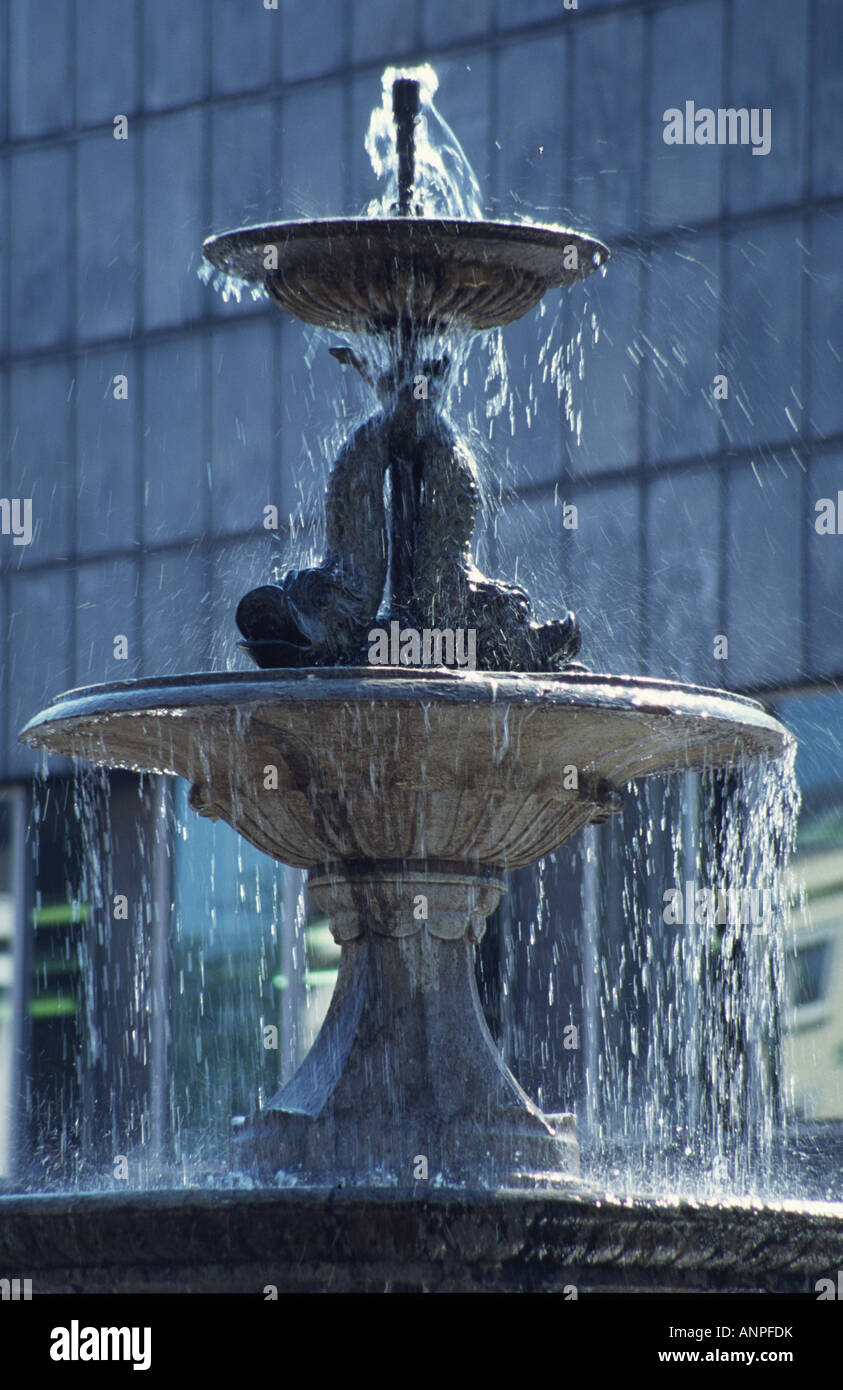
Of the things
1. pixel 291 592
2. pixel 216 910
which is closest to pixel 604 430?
pixel 216 910

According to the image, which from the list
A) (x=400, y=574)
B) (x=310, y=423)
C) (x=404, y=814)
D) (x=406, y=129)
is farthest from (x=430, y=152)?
(x=404, y=814)

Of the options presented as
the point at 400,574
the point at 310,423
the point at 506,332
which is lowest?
the point at 400,574

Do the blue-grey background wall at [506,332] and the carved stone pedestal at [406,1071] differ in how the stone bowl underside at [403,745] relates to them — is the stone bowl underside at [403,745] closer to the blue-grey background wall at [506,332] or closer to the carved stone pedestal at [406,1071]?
the carved stone pedestal at [406,1071]

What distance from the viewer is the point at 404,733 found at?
834cm

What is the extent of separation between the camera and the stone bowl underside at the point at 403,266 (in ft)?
29.9

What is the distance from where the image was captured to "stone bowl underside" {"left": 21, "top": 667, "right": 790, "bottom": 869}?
799 centimetres

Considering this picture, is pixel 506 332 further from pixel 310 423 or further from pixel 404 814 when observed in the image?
pixel 404 814

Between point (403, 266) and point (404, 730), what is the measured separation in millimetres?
2028

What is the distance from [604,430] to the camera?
17266 mm

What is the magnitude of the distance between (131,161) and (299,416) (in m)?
3.10

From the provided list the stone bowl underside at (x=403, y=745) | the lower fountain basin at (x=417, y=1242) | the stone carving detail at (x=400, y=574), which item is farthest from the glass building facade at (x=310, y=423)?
the lower fountain basin at (x=417, y=1242)

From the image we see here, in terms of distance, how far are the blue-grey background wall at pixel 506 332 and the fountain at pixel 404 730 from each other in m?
6.98

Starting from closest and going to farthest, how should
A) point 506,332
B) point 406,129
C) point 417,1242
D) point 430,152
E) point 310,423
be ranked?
point 417,1242, point 406,129, point 506,332, point 310,423, point 430,152
